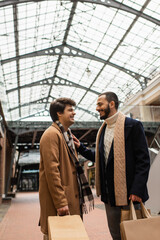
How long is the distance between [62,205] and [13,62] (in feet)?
76.4

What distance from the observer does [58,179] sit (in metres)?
2.16

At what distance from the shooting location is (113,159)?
2377mm

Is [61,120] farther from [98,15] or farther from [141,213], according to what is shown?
[98,15]

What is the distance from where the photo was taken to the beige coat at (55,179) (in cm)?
215

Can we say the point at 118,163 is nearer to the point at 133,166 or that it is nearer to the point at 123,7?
the point at 133,166

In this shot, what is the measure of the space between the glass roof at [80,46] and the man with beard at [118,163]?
36.4ft

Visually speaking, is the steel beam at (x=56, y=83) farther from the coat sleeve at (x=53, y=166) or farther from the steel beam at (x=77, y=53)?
the coat sleeve at (x=53, y=166)

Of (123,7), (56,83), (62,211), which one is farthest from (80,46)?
(62,211)

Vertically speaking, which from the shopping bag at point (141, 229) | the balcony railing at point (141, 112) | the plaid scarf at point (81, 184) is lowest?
the shopping bag at point (141, 229)

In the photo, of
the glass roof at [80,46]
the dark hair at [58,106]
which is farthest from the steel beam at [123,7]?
the dark hair at [58,106]

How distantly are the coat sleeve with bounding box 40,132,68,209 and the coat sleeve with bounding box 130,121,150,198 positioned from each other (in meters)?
0.63

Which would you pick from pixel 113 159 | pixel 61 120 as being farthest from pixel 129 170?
pixel 61 120

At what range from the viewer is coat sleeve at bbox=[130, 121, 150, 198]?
7.08 feet

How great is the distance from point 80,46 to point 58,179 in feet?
78.6
